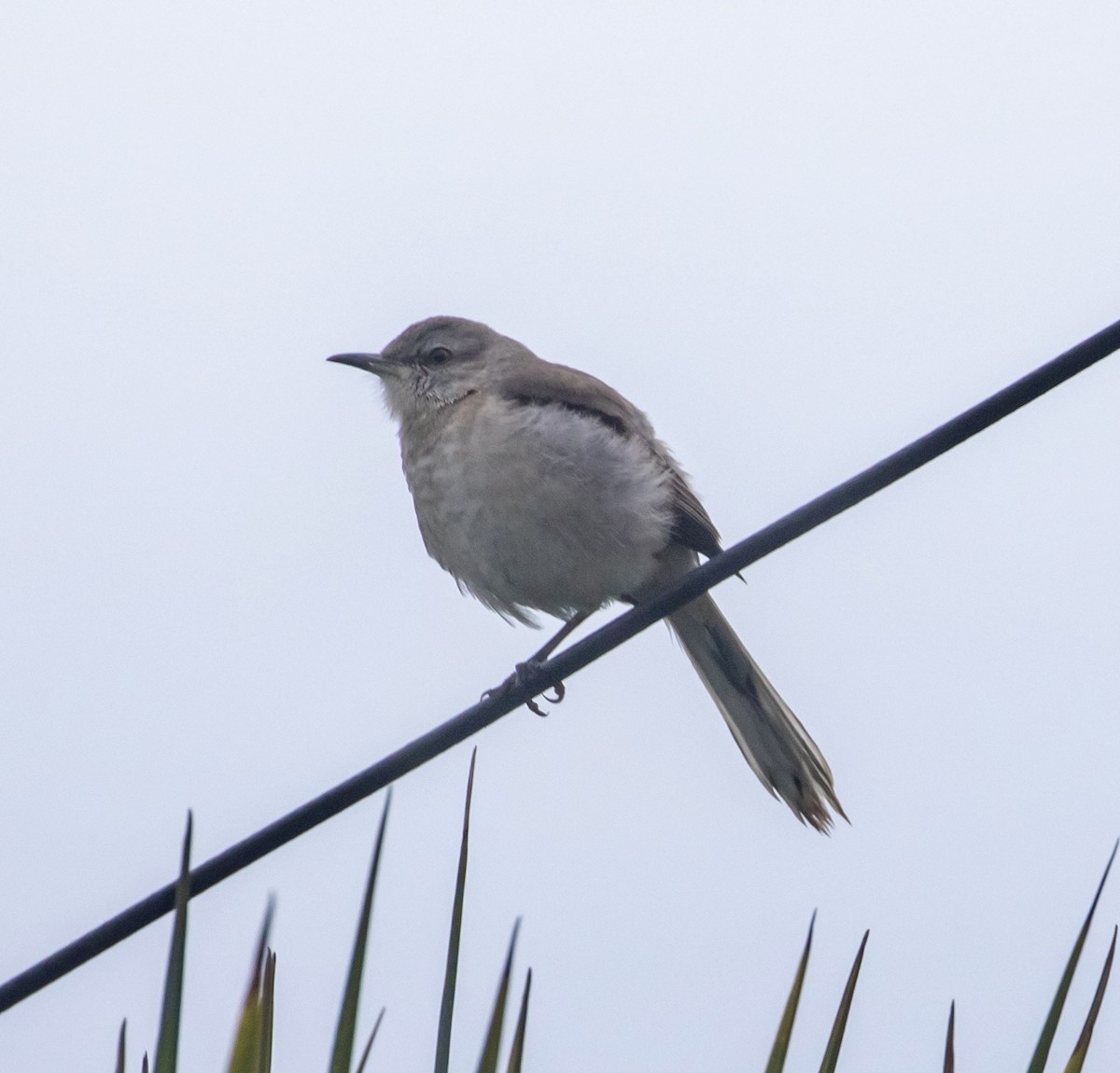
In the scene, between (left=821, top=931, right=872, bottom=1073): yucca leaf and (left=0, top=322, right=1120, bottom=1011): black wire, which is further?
(left=0, top=322, right=1120, bottom=1011): black wire

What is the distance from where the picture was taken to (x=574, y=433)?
5559mm

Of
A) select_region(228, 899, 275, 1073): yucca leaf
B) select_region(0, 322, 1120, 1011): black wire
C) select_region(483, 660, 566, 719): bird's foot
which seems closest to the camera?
select_region(228, 899, 275, 1073): yucca leaf

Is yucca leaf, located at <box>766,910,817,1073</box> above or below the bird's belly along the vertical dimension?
below

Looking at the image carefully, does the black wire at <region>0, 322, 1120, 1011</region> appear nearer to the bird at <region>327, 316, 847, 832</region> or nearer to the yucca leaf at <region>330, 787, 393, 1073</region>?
the yucca leaf at <region>330, 787, 393, 1073</region>

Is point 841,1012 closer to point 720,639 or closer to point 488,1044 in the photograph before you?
point 488,1044

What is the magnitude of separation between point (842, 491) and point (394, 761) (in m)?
1.13

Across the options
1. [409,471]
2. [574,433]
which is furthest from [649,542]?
[409,471]

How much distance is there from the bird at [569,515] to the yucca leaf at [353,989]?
3.13 meters

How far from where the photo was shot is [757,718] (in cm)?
603

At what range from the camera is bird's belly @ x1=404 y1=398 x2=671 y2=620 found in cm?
539

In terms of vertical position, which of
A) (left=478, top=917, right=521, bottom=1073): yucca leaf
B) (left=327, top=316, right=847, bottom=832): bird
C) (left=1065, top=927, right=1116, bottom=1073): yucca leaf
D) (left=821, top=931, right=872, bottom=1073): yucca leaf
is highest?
(left=327, top=316, right=847, bottom=832): bird

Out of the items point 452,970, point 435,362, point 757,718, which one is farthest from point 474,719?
point 435,362

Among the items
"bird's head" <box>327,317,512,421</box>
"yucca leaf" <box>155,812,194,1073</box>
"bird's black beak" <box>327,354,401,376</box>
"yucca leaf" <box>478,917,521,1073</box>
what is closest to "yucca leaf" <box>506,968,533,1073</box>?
"yucca leaf" <box>478,917,521,1073</box>

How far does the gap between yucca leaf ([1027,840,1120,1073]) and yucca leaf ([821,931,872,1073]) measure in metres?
0.28
